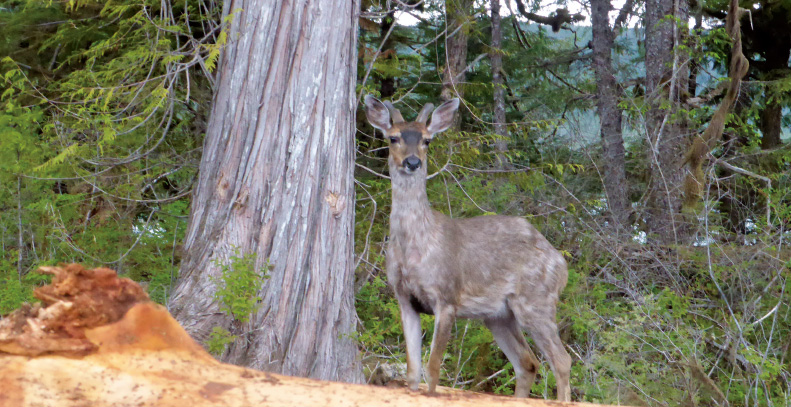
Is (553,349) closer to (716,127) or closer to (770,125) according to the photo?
(716,127)

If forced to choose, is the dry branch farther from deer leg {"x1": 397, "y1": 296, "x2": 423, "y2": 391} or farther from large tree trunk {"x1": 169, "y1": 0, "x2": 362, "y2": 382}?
large tree trunk {"x1": 169, "y1": 0, "x2": 362, "y2": 382}

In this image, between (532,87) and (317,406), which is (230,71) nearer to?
(317,406)

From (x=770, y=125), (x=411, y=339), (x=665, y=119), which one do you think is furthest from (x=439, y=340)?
(x=770, y=125)

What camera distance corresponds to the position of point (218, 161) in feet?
20.1

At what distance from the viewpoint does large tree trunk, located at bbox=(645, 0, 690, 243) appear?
1047cm

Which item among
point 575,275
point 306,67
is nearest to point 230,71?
point 306,67

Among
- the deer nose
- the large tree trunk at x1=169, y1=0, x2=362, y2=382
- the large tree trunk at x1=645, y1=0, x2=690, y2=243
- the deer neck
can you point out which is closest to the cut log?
the large tree trunk at x1=169, y1=0, x2=362, y2=382

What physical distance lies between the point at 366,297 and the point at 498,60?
6427 mm

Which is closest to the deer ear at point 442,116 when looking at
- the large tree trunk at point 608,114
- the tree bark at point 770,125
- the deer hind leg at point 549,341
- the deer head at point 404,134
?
the deer head at point 404,134

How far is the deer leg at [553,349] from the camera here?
6602 mm

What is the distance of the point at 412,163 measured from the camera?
6.12 m

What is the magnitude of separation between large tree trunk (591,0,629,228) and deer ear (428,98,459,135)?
5.68 m

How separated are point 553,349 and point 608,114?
778 centimetres

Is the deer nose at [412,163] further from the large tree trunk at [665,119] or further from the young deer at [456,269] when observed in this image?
the large tree trunk at [665,119]
